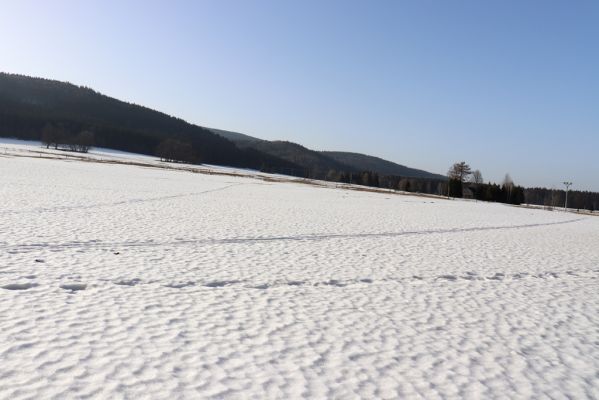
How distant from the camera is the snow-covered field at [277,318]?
5.82m

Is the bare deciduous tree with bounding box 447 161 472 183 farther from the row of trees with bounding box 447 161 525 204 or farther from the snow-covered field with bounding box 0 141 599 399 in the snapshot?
the snow-covered field with bounding box 0 141 599 399

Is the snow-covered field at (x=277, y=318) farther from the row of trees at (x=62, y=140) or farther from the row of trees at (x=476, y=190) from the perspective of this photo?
the row of trees at (x=62, y=140)

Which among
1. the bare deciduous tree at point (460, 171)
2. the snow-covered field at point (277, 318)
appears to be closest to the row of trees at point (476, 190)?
the bare deciduous tree at point (460, 171)

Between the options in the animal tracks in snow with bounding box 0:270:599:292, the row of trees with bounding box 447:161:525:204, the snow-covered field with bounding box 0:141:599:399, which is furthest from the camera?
the row of trees with bounding box 447:161:525:204

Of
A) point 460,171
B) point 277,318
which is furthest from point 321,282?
point 460,171

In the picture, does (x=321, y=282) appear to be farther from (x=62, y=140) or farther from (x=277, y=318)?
(x=62, y=140)

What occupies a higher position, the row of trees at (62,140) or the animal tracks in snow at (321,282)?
the row of trees at (62,140)

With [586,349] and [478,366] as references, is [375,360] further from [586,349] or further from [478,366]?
[586,349]

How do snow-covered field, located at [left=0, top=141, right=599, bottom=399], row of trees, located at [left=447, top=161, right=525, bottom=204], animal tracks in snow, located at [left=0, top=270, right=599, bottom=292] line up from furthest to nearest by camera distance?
1. row of trees, located at [left=447, top=161, right=525, bottom=204]
2. animal tracks in snow, located at [left=0, top=270, right=599, bottom=292]
3. snow-covered field, located at [left=0, top=141, right=599, bottom=399]

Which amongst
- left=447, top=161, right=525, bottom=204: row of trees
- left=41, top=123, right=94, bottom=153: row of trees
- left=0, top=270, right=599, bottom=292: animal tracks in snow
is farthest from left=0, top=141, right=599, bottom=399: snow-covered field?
left=41, top=123, right=94, bottom=153: row of trees

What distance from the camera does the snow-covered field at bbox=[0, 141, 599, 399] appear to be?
19.1 feet

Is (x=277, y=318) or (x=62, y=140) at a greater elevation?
(x=62, y=140)

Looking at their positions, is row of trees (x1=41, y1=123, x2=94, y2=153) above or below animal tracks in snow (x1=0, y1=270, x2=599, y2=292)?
above

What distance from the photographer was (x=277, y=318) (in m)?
8.26
